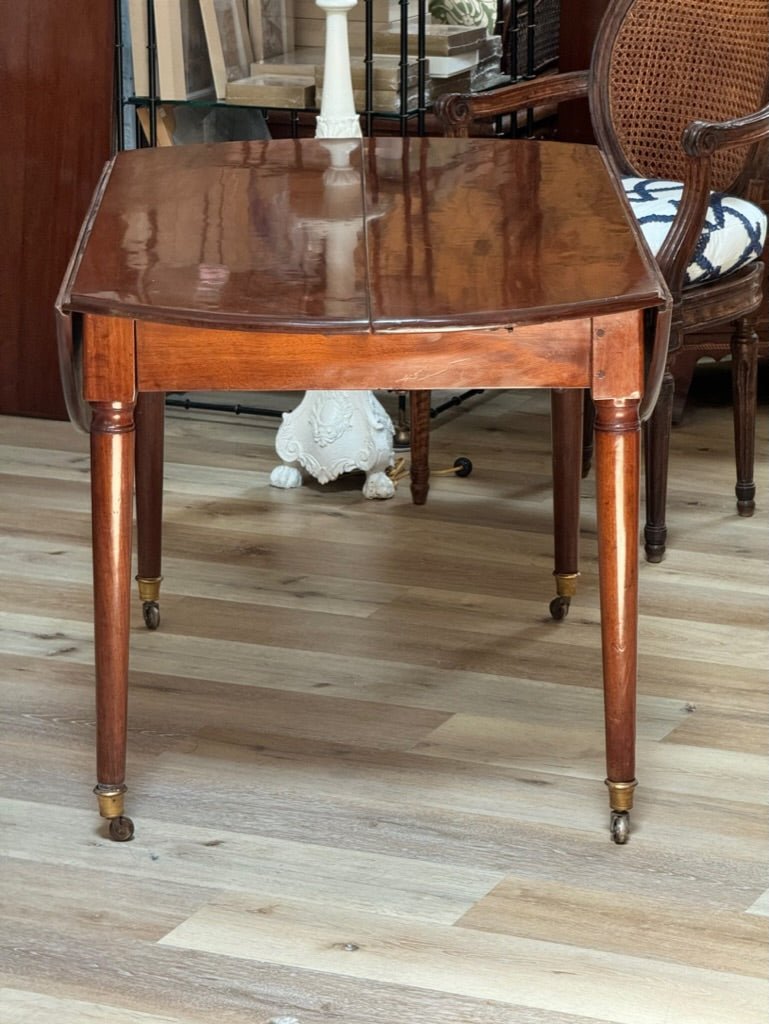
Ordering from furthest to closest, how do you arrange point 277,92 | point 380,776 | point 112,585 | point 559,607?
point 277,92
point 559,607
point 380,776
point 112,585

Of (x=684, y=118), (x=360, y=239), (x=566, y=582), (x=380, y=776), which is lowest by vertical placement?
(x=380, y=776)

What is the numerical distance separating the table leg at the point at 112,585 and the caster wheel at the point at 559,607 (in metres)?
0.87

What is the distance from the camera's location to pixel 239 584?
2727 mm

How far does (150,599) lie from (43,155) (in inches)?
53.9

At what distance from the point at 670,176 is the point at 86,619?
56.0 inches

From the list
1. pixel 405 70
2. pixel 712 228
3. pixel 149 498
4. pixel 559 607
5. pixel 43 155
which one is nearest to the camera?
pixel 149 498

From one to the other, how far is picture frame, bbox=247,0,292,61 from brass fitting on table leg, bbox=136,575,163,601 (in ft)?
4.84

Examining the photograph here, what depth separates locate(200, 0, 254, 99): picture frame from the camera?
3412mm

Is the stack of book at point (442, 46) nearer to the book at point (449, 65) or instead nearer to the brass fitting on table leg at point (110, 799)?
the book at point (449, 65)

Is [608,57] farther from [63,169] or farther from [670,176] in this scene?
[63,169]

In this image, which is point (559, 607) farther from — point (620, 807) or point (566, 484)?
point (620, 807)

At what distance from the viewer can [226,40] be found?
3445 millimetres

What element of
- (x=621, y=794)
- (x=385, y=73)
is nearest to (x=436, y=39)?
(x=385, y=73)

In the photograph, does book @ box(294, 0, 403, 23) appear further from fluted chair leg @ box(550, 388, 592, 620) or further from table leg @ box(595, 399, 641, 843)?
table leg @ box(595, 399, 641, 843)
